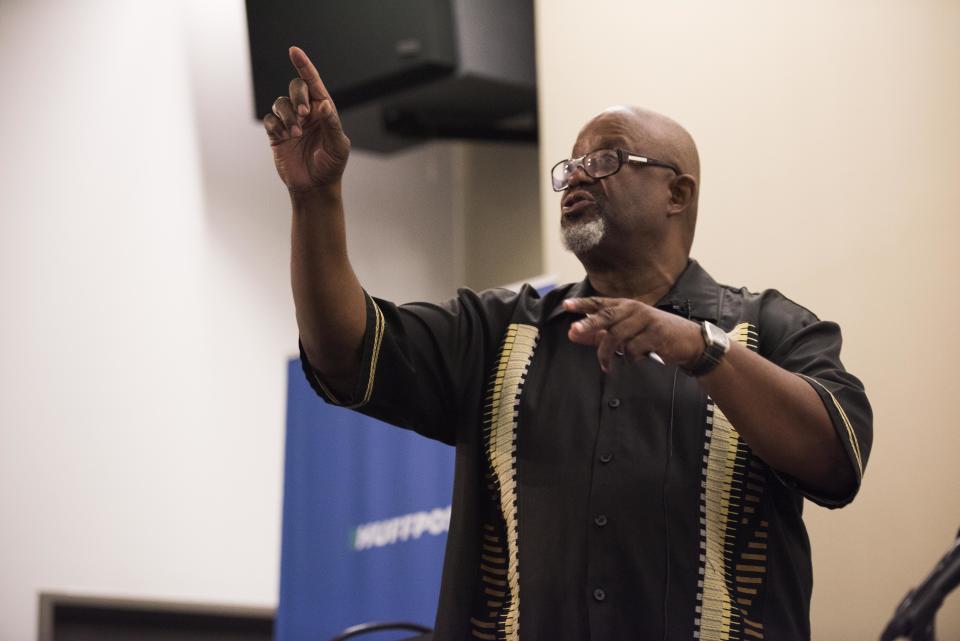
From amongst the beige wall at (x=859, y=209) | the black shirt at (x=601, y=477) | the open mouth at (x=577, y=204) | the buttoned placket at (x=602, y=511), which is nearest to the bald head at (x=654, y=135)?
the open mouth at (x=577, y=204)

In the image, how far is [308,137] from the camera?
126 cm

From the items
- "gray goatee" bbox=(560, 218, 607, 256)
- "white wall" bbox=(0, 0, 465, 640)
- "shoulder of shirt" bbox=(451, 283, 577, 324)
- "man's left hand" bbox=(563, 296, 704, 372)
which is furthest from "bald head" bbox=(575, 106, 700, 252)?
"white wall" bbox=(0, 0, 465, 640)

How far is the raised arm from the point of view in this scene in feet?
4.03

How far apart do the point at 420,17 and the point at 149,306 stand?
5.36 ft

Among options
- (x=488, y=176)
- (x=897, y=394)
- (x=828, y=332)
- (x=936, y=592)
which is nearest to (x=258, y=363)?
(x=488, y=176)

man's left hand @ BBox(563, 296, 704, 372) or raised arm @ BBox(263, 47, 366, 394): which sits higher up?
raised arm @ BBox(263, 47, 366, 394)

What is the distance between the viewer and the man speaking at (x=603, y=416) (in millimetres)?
1244

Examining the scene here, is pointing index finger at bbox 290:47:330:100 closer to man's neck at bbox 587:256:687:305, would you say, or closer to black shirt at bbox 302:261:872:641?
black shirt at bbox 302:261:872:641

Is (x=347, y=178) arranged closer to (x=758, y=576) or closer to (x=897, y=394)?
(x=897, y=394)

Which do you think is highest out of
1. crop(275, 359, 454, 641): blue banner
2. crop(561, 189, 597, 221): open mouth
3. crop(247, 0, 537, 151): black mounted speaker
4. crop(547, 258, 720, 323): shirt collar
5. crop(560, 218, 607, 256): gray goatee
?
crop(247, 0, 537, 151): black mounted speaker

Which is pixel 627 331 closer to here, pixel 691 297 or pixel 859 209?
pixel 691 297

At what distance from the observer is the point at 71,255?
398cm

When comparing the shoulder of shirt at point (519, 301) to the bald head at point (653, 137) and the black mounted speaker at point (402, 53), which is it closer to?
the bald head at point (653, 137)

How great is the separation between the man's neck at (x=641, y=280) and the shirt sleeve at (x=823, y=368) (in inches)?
6.4
